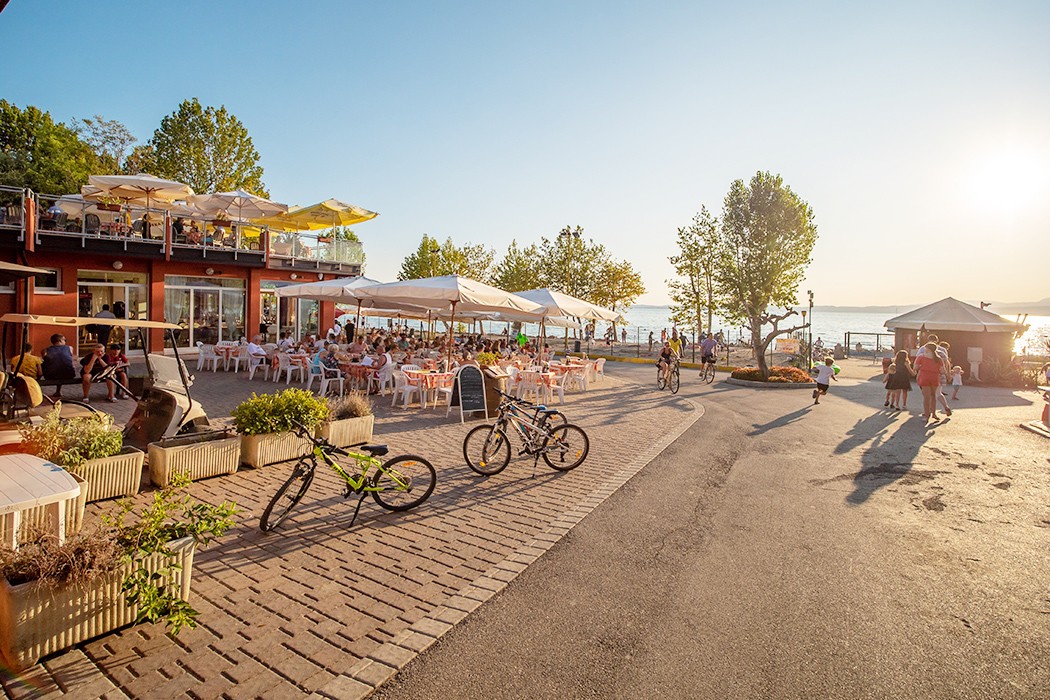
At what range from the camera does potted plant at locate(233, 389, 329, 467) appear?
7.25 meters

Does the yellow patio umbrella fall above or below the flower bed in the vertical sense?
above

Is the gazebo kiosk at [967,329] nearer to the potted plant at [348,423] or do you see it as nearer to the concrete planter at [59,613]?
the potted plant at [348,423]

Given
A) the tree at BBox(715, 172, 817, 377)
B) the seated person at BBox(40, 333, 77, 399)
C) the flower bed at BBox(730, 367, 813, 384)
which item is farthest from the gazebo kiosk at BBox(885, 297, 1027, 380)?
the seated person at BBox(40, 333, 77, 399)

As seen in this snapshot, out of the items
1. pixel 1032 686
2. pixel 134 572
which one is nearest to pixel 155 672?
pixel 134 572

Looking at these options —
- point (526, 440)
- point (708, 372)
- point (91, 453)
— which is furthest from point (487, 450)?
point (708, 372)

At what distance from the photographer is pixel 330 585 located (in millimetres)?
4383

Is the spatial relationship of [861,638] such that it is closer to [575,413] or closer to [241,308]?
[575,413]

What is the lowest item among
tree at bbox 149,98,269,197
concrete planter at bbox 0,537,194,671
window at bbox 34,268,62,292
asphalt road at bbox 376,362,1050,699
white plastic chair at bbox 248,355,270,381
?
asphalt road at bbox 376,362,1050,699

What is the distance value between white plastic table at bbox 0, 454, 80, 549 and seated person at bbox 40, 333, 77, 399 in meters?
7.65

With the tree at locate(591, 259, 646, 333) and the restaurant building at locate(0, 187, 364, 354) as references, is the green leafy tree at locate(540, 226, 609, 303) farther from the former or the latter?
the restaurant building at locate(0, 187, 364, 354)

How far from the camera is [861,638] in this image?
3844mm

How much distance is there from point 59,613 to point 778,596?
4.45 m

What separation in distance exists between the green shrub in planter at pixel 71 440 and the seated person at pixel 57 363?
19.0 feet

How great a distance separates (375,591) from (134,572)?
4.85ft
